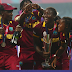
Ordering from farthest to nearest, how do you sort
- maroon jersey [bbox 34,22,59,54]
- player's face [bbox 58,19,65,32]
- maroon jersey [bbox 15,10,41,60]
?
maroon jersey [bbox 15,10,41,60] → maroon jersey [bbox 34,22,59,54] → player's face [bbox 58,19,65,32]

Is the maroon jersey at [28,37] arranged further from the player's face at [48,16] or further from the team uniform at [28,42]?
the player's face at [48,16]

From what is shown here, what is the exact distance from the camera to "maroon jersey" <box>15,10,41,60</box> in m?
2.12

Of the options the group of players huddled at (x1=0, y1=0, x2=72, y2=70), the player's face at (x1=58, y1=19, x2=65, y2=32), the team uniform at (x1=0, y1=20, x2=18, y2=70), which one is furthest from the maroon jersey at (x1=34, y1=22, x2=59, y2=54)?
the team uniform at (x1=0, y1=20, x2=18, y2=70)

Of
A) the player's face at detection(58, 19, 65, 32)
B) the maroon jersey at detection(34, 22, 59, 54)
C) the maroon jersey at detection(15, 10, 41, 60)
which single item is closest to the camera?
the player's face at detection(58, 19, 65, 32)

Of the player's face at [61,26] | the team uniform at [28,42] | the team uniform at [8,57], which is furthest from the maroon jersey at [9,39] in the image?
the player's face at [61,26]

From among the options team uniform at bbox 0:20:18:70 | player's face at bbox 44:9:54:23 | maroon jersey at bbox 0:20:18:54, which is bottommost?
team uniform at bbox 0:20:18:70

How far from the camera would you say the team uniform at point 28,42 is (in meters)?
2.12

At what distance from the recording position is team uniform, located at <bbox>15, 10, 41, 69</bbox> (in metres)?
2.12

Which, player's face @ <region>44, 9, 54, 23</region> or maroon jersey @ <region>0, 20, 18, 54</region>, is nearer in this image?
player's face @ <region>44, 9, 54, 23</region>

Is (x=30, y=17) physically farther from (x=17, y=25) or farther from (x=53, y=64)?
(x=53, y=64)

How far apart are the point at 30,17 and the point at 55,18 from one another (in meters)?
0.46

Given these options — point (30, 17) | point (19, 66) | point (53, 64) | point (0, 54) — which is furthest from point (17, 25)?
point (53, 64)

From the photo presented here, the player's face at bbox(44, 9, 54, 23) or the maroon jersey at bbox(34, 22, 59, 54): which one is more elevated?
the player's face at bbox(44, 9, 54, 23)

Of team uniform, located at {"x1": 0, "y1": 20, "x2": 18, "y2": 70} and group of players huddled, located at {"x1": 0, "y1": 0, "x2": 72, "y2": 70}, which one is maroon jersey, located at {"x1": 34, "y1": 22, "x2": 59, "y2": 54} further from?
team uniform, located at {"x1": 0, "y1": 20, "x2": 18, "y2": 70}
